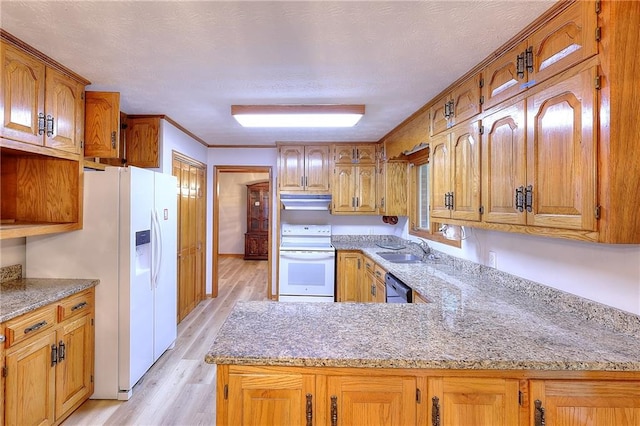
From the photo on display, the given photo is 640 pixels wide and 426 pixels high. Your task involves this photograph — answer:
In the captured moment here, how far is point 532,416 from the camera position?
3.65 ft

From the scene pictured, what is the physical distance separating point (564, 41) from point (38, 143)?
2869 millimetres

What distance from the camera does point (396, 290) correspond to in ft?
7.99

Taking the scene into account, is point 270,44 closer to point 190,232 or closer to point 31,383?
point 31,383

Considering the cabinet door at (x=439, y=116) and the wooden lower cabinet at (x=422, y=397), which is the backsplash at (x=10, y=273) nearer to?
the wooden lower cabinet at (x=422, y=397)

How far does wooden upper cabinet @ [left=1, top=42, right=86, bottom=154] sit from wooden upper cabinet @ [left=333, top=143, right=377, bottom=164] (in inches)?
110

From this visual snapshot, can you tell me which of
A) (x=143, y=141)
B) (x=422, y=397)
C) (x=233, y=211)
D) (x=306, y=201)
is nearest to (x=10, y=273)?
(x=143, y=141)

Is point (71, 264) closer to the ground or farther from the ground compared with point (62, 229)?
closer to the ground

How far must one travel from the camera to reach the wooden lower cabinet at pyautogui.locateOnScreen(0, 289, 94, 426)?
5.15 ft

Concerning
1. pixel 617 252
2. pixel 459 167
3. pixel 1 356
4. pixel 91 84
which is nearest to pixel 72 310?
pixel 1 356

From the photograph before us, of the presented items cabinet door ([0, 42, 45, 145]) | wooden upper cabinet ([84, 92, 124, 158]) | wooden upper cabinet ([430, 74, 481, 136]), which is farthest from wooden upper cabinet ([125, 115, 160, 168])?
wooden upper cabinet ([430, 74, 481, 136])

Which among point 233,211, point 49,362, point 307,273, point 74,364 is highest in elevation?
point 233,211

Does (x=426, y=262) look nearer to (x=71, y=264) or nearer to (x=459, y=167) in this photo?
(x=459, y=167)

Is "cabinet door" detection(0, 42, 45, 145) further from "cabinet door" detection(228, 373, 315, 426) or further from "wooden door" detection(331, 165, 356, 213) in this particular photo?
"wooden door" detection(331, 165, 356, 213)

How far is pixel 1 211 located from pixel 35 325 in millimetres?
1028
